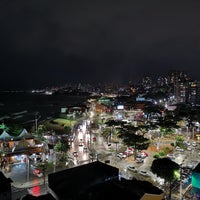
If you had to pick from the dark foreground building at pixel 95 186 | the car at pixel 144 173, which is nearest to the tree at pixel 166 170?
the dark foreground building at pixel 95 186

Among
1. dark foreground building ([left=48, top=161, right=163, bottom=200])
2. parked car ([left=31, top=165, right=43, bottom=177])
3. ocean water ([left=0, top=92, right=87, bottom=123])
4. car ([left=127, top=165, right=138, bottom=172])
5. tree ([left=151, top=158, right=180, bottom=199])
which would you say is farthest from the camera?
ocean water ([left=0, top=92, right=87, bottom=123])

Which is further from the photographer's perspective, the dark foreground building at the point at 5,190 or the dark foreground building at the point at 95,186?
the dark foreground building at the point at 95,186

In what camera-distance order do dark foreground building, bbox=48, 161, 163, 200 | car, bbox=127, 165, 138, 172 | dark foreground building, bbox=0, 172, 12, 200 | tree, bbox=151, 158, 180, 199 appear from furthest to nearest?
car, bbox=127, 165, 138, 172, tree, bbox=151, 158, 180, 199, dark foreground building, bbox=48, 161, 163, 200, dark foreground building, bbox=0, 172, 12, 200

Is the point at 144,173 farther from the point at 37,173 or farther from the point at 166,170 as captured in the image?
the point at 37,173

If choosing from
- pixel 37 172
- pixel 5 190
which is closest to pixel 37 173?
pixel 37 172

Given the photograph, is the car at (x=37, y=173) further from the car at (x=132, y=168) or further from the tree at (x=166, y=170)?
the tree at (x=166, y=170)

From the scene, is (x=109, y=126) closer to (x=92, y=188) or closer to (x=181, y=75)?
(x=92, y=188)

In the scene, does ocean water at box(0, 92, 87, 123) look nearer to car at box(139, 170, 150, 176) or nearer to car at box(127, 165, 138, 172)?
car at box(127, 165, 138, 172)

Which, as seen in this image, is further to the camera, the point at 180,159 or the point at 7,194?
the point at 180,159

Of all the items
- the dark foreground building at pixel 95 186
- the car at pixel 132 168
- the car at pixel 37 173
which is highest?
the dark foreground building at pixel 95 186

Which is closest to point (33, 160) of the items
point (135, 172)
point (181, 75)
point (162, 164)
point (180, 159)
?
point (135, 172)

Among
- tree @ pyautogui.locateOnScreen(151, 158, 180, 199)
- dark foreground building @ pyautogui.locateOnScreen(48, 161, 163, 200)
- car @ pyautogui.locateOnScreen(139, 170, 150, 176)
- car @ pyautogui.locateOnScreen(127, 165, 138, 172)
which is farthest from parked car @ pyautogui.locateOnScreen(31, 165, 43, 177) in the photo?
tree @ pyautogui.locateOnScreen(151, 158, 180, 199)
